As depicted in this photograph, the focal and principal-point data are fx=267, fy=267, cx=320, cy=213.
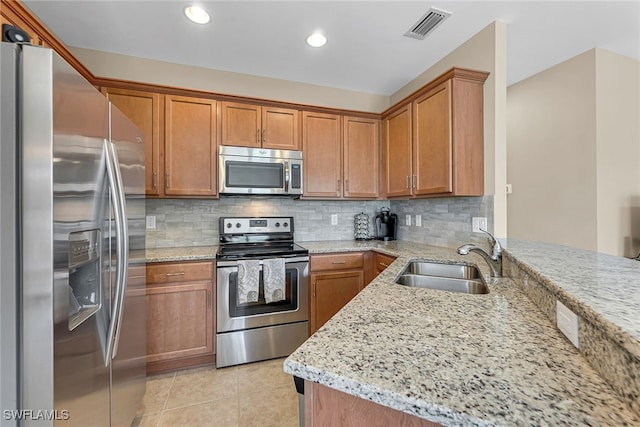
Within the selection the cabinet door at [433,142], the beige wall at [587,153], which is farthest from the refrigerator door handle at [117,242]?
the beige wall at [587,153]

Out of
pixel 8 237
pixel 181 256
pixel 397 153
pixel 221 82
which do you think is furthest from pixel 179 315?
pixel 397 153

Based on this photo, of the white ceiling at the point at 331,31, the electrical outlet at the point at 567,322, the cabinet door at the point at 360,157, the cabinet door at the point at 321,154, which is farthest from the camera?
the cabinet door at the point at 360,157

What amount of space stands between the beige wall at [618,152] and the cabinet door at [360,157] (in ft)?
6.51

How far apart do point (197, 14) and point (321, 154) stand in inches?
58.7

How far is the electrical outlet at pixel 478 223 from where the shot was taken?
2074mm

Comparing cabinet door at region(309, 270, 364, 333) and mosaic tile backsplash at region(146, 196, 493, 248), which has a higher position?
mosaic tile backsplash at region(146, 196, 493, 248)

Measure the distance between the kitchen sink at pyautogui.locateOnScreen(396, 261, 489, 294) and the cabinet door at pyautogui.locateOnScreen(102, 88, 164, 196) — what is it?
2097 mm

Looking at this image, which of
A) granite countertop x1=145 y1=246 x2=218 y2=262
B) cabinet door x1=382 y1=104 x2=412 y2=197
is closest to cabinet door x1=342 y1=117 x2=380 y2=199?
cabinet door x1=382 y1=104 x2=412 y2=197

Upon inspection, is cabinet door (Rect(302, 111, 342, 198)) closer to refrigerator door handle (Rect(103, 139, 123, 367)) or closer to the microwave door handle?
the microwave door handle

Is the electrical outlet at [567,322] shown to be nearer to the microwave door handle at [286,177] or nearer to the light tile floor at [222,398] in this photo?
the light tile floor at [222,398]

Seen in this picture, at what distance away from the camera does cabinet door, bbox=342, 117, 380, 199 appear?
2893 millimetres

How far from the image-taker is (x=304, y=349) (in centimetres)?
65

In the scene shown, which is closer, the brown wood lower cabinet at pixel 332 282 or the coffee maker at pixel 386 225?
the brown wood lower cabinet at pixel 332 282

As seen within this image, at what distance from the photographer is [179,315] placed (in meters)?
2.05
